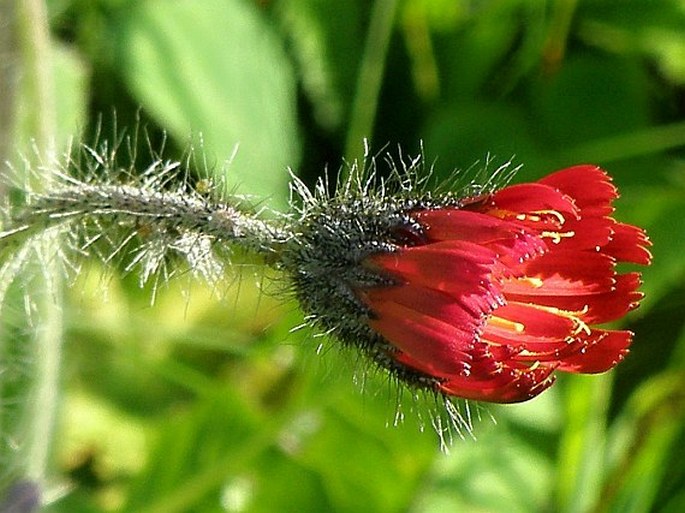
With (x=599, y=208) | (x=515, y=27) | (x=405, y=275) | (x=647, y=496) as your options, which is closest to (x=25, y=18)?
(x=405, y=275)

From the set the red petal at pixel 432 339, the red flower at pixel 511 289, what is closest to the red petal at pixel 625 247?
the red flower at pixel 511 289

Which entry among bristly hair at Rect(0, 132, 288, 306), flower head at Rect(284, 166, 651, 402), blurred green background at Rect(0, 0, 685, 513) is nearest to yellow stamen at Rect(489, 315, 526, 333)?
flower head at Rect(284, 166, 651, 402)

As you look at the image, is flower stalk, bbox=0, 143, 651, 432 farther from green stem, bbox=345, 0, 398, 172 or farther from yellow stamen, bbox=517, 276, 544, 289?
green stem, bbox=345, 0, 398, 172

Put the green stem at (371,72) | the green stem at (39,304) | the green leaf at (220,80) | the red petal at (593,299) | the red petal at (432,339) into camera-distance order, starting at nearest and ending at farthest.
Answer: the red petal at (432,339)
the red petal at (593,299)
the green stem at (39,304)
the green leaf at (220,80)
the green stem at (371,72)

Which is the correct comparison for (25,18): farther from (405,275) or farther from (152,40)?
(405,275)

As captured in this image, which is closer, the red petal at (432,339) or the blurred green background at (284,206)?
the red petal at (432,339)

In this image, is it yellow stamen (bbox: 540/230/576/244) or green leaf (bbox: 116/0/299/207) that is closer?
yellow stamen (bbox: 540/230/576/244)

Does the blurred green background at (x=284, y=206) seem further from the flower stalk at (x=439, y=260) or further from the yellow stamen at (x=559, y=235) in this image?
the yellow stamen at (x=559, y=235)
